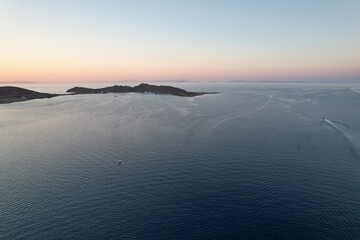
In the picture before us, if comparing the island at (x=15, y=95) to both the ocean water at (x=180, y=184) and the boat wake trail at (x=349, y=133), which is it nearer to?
the ocean water at (x=180, y=184)

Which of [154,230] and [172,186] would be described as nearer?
[154,230]

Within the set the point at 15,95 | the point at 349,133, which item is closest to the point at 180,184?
the point at 349,133

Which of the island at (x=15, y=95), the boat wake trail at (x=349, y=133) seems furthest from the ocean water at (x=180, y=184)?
the island at (x=15, y=95)

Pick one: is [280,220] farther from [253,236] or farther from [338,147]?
[338,147]

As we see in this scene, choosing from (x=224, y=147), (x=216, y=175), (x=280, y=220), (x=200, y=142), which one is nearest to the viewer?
(x=280, y=220)

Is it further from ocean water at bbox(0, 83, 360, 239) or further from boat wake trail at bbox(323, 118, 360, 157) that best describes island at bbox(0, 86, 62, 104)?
boat wake trail at bbox(323, 118, 360, 157)

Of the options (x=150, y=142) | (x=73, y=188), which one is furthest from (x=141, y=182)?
(x=150, y=142)

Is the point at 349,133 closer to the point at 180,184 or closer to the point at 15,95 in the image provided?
the point at 180,184
